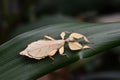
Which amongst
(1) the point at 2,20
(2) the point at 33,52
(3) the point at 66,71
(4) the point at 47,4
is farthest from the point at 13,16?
(2) the point at 33,52

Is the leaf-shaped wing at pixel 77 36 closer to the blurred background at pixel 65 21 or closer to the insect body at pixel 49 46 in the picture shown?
the insect body at pixel 49 46

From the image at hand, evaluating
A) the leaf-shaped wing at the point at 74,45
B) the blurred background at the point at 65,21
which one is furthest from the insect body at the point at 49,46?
the blurred background at the point at 65,21

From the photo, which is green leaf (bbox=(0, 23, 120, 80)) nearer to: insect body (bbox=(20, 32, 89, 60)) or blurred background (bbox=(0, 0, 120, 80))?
insect body (bbox=(20, 32, 89, 60))

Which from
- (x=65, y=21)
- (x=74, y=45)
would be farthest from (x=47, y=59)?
(x=65, y=21)

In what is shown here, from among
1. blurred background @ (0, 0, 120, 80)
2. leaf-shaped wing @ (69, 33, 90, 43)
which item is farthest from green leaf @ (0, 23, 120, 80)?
blurred background @ (0, 0, 120, 80)

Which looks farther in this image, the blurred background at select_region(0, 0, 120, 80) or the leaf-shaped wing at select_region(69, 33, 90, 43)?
the blurred background at select_region(0, 0, 120, 80)

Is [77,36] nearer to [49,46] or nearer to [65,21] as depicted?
[49,46]
